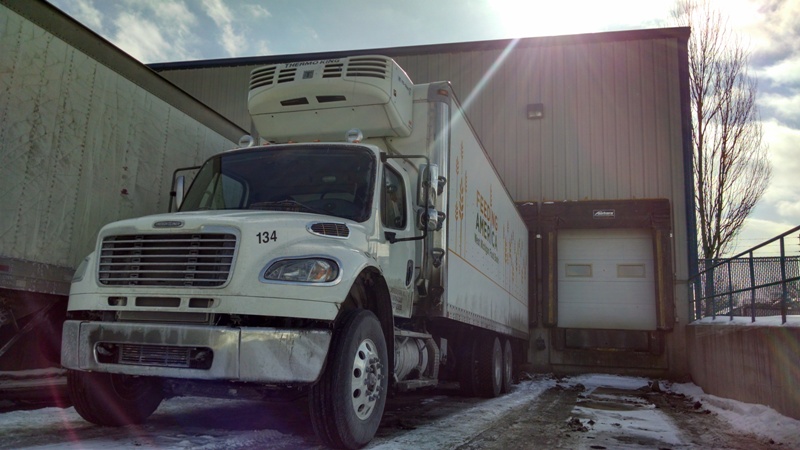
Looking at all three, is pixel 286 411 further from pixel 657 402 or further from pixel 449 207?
pixel 657 402

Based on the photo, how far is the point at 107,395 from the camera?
16.7ft

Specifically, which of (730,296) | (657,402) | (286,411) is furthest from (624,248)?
(286,411)

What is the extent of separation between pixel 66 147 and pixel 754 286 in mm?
9040

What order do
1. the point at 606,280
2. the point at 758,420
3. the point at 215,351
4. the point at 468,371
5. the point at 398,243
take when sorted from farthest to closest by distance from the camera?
the point at 606,280, the point at 468,371, the point at 758,420, the point at 398,243, the point at 215,351

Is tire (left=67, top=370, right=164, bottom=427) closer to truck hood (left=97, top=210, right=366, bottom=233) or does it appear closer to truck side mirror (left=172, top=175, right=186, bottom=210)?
truck hood (left=97, top=210, right=366, bottom=233)

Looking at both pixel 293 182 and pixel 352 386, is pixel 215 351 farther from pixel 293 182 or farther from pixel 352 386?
pixel 293 182

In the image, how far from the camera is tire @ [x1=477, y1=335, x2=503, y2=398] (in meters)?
9.64

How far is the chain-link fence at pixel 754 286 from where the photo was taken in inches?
291

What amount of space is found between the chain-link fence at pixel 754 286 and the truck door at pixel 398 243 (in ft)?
14.7

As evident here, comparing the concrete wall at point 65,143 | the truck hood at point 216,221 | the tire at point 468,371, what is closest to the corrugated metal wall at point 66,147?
the concrete wall at point 65,143

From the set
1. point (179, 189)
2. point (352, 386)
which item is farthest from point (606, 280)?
point (352, 386)

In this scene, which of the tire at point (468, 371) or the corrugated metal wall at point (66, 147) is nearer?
the corrugated metal wall at point (66, 147)

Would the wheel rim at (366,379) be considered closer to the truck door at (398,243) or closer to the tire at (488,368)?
the truck door at (398,243)

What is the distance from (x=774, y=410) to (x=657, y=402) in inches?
117
